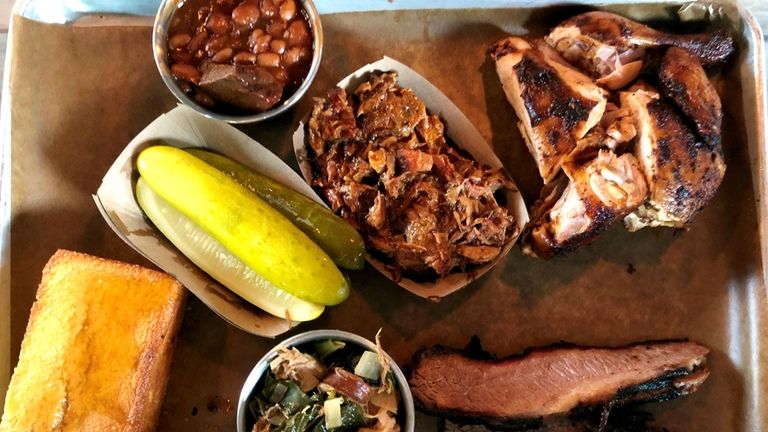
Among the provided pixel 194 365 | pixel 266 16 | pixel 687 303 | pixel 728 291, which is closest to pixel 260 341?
pixel 194 365

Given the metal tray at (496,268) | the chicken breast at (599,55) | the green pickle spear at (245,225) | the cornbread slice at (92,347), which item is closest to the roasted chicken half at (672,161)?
the chicken breast at (599,55)

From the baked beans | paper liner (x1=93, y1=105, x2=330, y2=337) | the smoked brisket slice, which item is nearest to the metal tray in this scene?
the smoked brisket slice

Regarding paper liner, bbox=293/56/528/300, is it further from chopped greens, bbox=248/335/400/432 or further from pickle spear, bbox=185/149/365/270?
chopped greens, bbox=248/335/400/432

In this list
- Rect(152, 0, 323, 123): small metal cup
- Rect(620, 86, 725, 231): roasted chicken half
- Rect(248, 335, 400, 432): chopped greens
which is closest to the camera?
Rect(248, 335, 400, 432): chopped greens

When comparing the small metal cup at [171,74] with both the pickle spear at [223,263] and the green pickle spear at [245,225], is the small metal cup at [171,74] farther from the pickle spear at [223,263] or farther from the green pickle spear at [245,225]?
the pickle spear at [223,263]

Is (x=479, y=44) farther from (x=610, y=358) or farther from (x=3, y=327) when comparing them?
(x=3, y=327)
